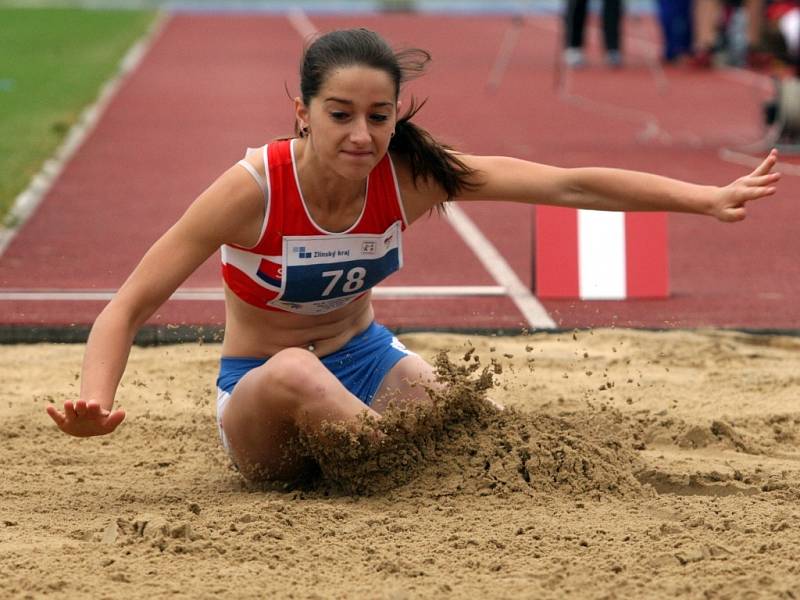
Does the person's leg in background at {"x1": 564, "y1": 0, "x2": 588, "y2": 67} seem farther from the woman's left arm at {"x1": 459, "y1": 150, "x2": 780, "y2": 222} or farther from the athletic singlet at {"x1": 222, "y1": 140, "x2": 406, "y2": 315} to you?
the athletic singlet at {"x1": 222, "y1": 140, "x2": 406, "y2": 315}

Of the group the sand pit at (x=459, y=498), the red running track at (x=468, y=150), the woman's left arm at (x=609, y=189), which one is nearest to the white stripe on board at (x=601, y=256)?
the red running track at (x=468, y=150)

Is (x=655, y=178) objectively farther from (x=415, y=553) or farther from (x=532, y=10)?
(x=532, y=10)

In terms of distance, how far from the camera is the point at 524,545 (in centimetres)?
361

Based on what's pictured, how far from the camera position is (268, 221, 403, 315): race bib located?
3971 millimetres

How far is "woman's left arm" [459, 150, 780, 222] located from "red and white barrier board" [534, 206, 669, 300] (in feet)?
8.74

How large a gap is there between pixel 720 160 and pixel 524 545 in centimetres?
857

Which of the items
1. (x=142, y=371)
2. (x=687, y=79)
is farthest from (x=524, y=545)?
(x=687, y=79)

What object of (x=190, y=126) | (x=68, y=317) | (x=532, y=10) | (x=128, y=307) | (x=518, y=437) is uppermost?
(x=128, y=307)

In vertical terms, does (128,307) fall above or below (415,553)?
above

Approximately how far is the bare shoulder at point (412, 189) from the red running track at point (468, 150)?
7.21 feet

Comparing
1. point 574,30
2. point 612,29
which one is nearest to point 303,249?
point 574,30

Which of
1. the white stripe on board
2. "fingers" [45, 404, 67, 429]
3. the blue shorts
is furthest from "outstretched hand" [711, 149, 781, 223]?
the white stripe on board

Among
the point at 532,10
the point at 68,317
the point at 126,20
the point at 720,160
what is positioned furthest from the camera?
the point at 532,10

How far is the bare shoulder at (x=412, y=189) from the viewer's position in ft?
13.5
